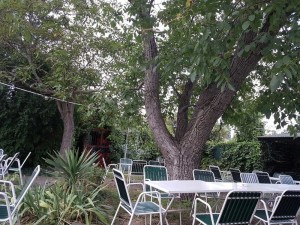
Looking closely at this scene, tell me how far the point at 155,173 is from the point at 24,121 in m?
7.79

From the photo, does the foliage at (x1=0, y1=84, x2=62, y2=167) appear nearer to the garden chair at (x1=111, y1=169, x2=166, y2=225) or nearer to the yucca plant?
the yucca plant

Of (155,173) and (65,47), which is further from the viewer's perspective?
(65,47)

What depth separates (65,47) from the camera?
1034 cm

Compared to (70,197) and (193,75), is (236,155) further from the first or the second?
(193,75)

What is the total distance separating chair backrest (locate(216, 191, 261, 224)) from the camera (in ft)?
11.5

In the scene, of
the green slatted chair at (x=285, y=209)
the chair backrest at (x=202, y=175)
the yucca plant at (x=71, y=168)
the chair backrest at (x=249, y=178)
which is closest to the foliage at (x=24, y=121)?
the yucca plant at (x=71, y=168)

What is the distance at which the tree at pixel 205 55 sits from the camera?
3904 mm

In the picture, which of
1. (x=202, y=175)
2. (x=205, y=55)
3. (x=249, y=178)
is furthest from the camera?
(x=249, y=178)

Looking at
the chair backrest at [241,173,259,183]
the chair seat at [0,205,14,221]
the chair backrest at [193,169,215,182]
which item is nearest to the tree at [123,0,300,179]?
the chair backrest at [193,169,215,182]

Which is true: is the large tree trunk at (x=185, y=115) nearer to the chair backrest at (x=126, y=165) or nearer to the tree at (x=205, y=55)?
the tree at (x=205, y=55)

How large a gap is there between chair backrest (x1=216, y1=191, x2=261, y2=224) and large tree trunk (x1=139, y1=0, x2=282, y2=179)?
2.28 meters

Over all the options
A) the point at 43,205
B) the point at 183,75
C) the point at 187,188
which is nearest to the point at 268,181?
the point at 183,75

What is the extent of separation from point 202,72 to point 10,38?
26.5 feet

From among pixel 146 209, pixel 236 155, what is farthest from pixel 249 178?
pixel 236 155
